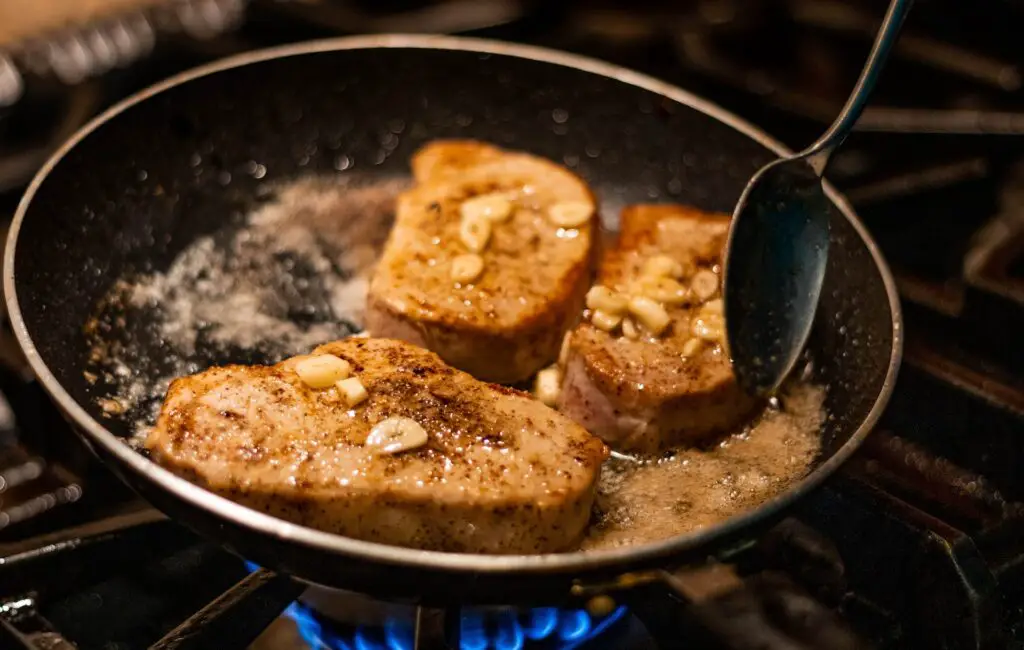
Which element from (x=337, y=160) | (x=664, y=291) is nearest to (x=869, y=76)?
(x=664, y=291)

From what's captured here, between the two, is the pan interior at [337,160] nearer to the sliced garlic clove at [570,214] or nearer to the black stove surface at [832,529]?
the black stove surface at [832,529]

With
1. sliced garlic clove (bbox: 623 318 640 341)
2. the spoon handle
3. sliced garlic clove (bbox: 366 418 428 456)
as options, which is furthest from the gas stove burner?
the spoon handle

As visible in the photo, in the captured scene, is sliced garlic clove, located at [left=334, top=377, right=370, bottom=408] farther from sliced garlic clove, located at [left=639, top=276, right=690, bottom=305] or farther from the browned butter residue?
sliced garlic clove, located at [left=639, top=276, right=690, bottom=305]

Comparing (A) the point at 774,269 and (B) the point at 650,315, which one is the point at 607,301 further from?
(A) the point at 774,269

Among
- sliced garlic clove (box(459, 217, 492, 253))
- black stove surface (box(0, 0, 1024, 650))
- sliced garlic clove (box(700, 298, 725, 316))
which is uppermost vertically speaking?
sliced garlic clove (box(459, 217, 492, 253))

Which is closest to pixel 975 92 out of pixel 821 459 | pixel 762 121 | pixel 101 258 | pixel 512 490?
pixel 762 121

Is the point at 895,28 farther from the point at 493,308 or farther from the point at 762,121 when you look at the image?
the point at 762,121

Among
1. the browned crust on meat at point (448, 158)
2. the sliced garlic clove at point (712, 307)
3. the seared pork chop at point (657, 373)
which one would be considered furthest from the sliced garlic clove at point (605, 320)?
the browned crust on meat at point (448, 158)
